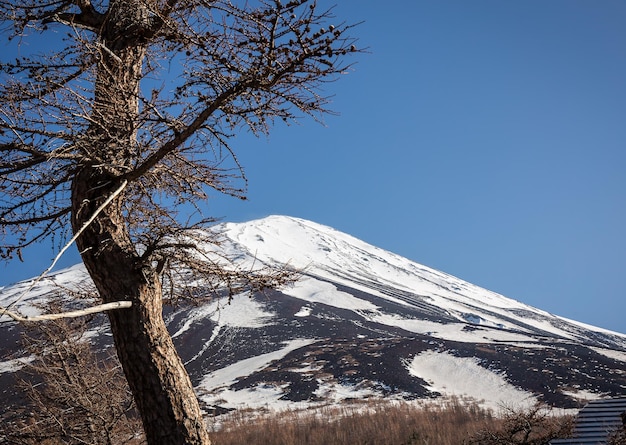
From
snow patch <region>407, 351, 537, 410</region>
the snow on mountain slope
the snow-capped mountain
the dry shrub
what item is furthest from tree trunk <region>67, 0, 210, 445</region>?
the snow on mountain slope

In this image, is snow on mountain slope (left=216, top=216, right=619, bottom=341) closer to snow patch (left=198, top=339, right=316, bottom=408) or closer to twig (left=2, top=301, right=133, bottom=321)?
snow patch (left=198, top=339, right=316, bottom=408)

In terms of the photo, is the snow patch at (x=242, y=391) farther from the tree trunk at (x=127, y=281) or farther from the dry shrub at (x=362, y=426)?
the tree trunk at (x=127, y=281)

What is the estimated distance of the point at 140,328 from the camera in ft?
10.7

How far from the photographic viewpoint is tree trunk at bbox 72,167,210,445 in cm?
316

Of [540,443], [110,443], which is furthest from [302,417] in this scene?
[110,443]

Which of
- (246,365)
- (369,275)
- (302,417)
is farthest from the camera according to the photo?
(369,275)

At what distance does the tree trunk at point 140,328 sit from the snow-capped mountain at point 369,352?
45.6 ft

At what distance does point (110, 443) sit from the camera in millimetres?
8680

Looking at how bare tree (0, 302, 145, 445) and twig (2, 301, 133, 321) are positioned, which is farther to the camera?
bare tree (0, 302, 145, 445)

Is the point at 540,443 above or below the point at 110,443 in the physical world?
below

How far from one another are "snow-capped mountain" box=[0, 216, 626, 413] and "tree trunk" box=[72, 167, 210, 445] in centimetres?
1391

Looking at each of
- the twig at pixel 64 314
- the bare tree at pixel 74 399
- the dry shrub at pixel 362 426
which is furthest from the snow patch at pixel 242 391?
the twig at pixel 64 314

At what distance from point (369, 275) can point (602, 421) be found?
9017 cm

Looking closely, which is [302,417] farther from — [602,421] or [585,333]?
[585,333]
